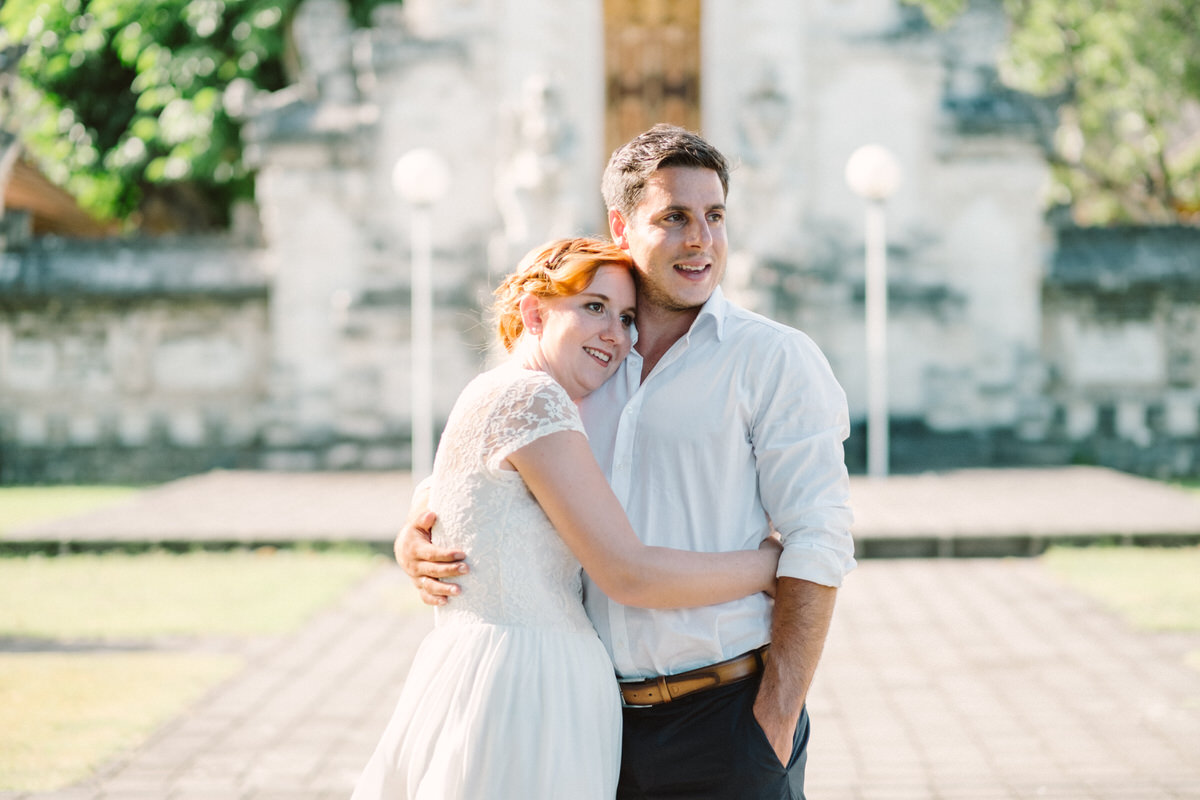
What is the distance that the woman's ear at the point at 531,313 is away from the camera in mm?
2645

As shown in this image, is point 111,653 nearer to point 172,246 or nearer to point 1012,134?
point 172,246

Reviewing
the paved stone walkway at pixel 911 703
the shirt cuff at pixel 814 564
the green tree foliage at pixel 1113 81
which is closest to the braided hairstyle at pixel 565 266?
the shirt cuff at pixel 814 564

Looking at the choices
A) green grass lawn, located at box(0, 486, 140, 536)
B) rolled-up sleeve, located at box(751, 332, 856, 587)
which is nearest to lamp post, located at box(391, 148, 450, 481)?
green grass lawn, located at box(0, 486, 140, 536)

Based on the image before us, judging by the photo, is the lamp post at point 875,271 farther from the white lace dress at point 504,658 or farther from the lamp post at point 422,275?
the white lace dress at point 504,658

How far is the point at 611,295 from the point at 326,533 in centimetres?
720

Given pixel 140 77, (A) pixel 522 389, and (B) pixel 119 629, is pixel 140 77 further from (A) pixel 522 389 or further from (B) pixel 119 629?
(A) pixel 522 389

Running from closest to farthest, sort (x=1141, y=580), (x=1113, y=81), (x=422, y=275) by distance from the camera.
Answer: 1. (x=1141, y=580)
2. (x=422, y=275)
3. (x=1113, y=81)

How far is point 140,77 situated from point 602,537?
18.0m

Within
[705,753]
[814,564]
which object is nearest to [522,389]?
[814,564]

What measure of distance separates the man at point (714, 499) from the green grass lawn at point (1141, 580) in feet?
16.4

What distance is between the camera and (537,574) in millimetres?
2549

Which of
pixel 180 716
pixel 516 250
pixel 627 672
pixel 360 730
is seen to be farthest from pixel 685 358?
pixel 516 250

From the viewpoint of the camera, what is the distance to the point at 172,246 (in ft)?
49.1

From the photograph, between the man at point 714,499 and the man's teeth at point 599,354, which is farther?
the man's teeth at point 599,354
